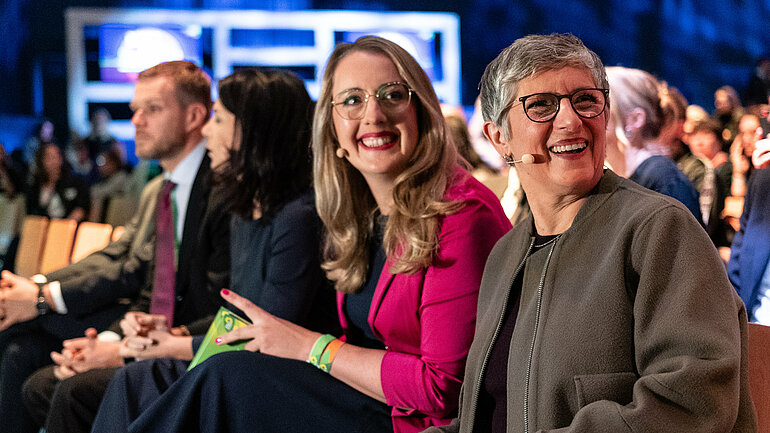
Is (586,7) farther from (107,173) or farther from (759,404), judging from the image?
(759,404)

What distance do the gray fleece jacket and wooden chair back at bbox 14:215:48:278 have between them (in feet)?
15.2

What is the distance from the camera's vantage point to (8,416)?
3.08 meters

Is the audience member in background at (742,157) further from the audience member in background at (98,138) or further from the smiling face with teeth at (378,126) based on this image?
the audience member in background at (98,138)

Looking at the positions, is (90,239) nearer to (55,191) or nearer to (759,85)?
(55,191)

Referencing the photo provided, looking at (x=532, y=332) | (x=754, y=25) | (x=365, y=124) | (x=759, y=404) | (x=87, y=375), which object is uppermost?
(x=754, y=25)

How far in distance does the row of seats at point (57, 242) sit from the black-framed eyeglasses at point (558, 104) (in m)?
3.11

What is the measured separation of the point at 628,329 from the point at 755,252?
4.94 feet

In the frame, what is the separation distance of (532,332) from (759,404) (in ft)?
1.41

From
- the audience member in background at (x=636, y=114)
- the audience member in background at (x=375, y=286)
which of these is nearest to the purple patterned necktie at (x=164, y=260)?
the audience member in background at (x=375, y=286)

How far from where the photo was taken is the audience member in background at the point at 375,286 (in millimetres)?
1892

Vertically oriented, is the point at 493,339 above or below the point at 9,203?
above

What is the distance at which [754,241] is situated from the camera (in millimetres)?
2527

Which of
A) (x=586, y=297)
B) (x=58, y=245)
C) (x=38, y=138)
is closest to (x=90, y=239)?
(x=58, y=245)

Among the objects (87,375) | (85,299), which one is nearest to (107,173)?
(85,299)
